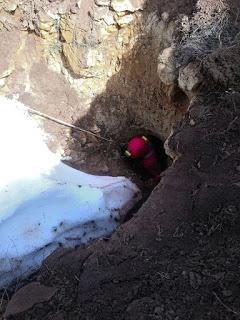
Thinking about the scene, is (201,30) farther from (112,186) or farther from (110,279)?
(110,279)

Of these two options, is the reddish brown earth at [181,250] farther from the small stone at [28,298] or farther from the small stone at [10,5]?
the small stone at [10,5]

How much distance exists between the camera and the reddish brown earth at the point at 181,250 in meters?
2.94

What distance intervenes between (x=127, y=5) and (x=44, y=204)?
2.99 metres

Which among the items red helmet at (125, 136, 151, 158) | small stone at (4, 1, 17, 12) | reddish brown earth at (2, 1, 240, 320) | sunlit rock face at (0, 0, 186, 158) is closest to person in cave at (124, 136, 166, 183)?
red helmet at (125, 136, 151, 158)

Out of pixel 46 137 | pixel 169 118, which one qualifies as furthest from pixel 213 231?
pixel 46 137

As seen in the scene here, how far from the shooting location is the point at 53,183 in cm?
496

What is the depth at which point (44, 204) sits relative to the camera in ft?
15.6

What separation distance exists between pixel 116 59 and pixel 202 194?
313 centimetres

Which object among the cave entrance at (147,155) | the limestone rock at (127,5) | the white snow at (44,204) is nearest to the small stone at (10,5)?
the limestone rock at (127,5)

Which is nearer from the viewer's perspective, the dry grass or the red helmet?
the dry grass

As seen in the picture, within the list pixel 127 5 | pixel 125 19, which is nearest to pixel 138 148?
pixel 125 19

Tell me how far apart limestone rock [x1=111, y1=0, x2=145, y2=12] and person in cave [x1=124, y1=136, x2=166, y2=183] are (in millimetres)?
Answer: 1766

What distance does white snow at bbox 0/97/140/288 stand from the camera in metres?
4.46

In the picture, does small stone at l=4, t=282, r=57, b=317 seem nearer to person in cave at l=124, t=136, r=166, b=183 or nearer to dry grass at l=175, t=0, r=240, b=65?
person in cave at l=124, t=136, r=166, b=183
